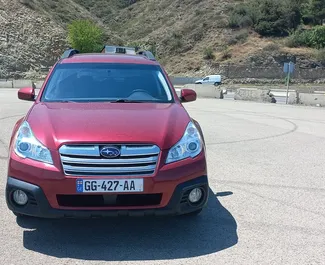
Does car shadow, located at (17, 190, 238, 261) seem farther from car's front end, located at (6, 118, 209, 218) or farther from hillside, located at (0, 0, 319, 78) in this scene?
hillside, located at (0, 0, 319, 78)

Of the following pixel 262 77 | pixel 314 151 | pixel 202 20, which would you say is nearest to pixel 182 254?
pixel 314 151

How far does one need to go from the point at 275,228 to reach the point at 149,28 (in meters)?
79.2

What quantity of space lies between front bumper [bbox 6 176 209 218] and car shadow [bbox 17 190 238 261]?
0.34m

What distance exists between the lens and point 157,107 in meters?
5.01

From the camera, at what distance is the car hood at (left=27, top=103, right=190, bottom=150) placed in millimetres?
4156

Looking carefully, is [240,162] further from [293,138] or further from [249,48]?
[249,48]

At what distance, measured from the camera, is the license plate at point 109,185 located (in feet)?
13.2

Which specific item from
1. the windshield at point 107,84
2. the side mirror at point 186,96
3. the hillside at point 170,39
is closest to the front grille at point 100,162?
the windshield at point 107,84

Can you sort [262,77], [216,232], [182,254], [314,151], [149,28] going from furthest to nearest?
[149,28], [262,77], [314,151], [216,232], [182,254]

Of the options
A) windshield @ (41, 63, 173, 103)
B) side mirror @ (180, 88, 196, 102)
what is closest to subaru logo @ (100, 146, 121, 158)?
windshield @ (41, 63, 173, 103)

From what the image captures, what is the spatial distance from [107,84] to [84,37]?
2738 inches

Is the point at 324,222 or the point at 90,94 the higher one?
the point at 90,94

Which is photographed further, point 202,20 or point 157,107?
point 202,20

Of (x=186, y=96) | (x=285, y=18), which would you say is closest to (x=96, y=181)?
(x=186, y=96)
